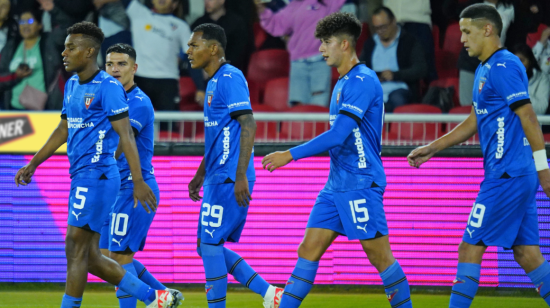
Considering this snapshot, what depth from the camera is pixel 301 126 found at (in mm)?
8055

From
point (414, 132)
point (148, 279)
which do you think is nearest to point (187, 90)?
point (414, 132)

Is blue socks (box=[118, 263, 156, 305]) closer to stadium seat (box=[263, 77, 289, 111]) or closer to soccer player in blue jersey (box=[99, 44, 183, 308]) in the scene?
soccer player in blue jersey (box=[99, 44, 183, 308])

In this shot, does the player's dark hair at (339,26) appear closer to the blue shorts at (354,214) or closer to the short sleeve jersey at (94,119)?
the blue shorts at (354,214)

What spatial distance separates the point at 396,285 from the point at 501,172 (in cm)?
99

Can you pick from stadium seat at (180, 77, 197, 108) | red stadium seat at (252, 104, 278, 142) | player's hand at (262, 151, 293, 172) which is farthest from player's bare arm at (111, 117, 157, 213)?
stadium seat at (180, 77, 197, 108)

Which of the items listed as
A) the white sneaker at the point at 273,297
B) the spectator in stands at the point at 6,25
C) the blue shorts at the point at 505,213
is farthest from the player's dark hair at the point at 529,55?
the spectator in stands at the point at 6,25

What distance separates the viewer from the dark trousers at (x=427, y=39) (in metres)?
8.87

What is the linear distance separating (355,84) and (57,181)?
429cm

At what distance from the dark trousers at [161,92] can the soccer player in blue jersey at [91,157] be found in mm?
3995

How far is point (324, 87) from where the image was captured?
29.1 feet

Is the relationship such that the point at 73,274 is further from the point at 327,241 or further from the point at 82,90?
the point at 327,241

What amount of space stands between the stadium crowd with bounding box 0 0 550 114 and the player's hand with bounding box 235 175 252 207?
428 centimetres

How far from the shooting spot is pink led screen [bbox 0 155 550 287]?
23.2 ft

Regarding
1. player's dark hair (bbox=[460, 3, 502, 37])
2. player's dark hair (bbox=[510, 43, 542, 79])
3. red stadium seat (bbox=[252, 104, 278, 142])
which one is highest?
player's dark hair (bbox=[510, 43, 542, 79])
